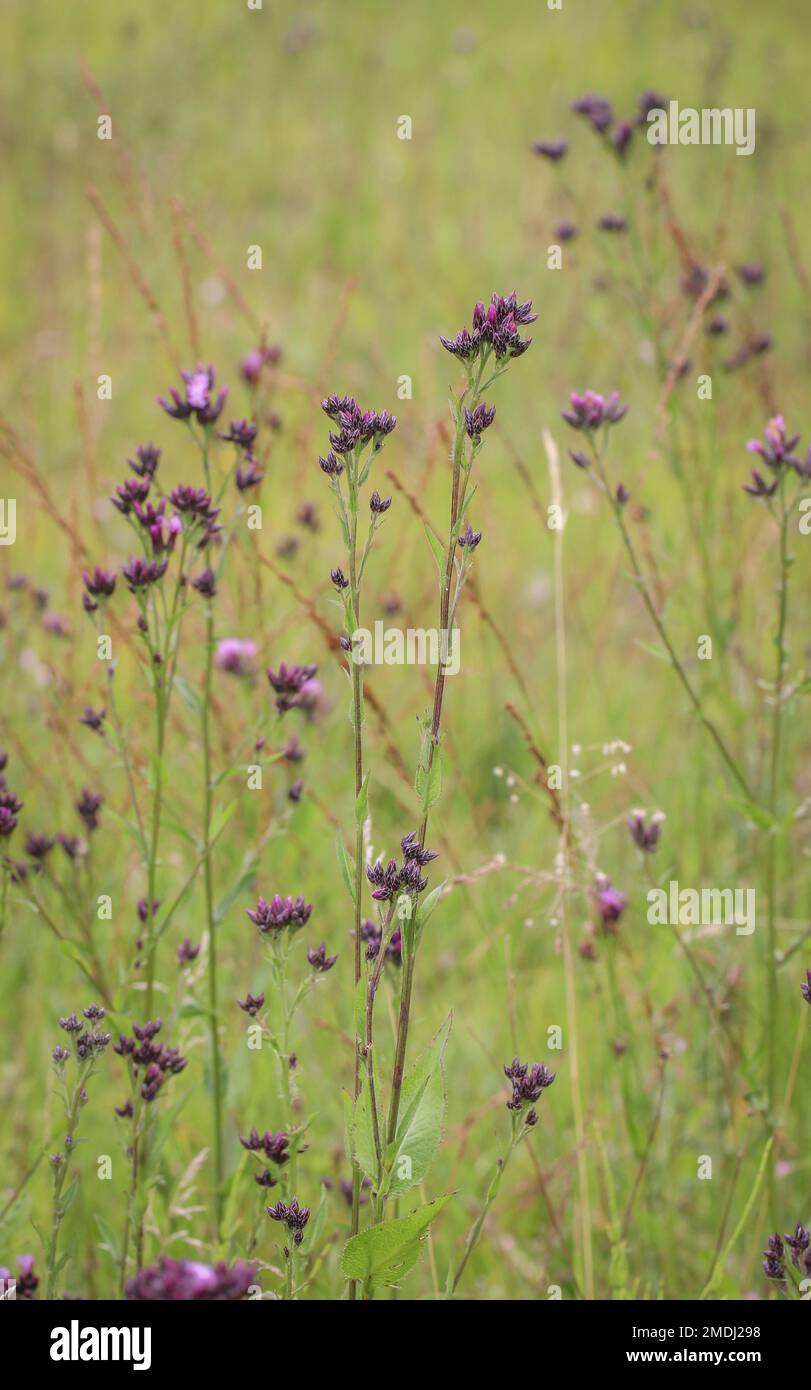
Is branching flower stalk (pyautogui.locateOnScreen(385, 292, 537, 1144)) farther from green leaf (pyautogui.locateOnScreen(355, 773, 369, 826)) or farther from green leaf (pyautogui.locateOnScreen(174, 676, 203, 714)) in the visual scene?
green leaf (pyautogui.locateOnScreen(174, 676, 203, 714))

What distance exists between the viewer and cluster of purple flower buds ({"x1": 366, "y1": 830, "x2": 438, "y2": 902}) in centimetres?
132

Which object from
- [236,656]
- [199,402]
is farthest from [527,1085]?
[236,656]

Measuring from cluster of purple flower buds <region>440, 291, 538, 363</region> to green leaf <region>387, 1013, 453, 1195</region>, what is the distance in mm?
788

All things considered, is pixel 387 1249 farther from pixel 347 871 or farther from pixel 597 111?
pixel 597 111

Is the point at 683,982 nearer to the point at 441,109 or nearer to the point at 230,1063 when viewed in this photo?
the point at 230,1063

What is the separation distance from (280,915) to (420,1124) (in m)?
0.32

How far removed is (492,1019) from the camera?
2.80 meters

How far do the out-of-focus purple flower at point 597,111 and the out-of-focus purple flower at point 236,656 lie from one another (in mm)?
1552

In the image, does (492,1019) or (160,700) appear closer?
(160,700)

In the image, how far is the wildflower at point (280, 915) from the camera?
1.50 metres

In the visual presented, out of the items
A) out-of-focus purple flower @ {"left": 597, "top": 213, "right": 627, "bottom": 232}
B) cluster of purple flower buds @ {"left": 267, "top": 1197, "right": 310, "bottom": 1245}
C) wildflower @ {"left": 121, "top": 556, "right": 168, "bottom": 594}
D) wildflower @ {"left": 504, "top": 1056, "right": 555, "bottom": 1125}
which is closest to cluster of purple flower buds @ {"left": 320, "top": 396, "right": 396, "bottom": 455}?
wildflower @ {"left": 121, "top": 556, "right": 168, "bottom": 594}

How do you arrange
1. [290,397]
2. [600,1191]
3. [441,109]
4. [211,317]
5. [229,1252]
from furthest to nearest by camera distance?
[441,109]
[211,317]
[290,397]
[600,1191]
[229,1252]
